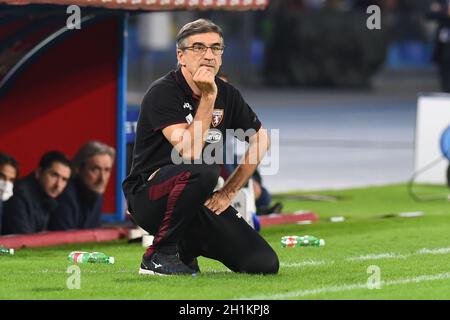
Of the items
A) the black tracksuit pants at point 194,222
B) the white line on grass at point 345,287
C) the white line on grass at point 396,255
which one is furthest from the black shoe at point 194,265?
the white line on grass at point 396,255

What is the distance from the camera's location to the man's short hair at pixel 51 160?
41.6 ft

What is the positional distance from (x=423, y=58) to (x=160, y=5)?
31.4 meters

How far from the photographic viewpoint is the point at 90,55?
544 inches

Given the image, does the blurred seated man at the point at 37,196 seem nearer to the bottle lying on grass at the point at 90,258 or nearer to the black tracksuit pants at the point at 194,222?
the bottle lying on grass at the point at 90,258

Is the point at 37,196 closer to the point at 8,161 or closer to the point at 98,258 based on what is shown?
the point at 8,161

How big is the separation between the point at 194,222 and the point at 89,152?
3.74 metres

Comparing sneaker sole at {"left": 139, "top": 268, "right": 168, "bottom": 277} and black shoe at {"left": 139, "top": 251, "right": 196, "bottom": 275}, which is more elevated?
black shoe at {"left": 139, "top": 251, "right": 196, "bottom": 275}

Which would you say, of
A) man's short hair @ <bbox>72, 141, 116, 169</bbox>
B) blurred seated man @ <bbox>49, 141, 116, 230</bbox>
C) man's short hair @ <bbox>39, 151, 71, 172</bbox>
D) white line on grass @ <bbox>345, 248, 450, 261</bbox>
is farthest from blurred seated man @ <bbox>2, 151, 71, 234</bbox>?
white line on grass @ <bbox>345, 248, 450, 261</bbox>

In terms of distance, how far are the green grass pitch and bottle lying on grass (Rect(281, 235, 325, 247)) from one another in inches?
2.4

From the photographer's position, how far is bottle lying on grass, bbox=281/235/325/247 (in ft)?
36.4

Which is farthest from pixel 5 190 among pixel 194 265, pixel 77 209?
pixel 194 265

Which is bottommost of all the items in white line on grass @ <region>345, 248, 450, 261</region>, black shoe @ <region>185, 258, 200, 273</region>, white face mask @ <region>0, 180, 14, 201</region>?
white line on grass @ <region>345, 248, 450, 261</region>

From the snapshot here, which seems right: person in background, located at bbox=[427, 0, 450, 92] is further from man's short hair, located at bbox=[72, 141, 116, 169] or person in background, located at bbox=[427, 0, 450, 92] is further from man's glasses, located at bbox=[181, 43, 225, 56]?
man's glasses, located at bbox=[181, 43, 225, 56]

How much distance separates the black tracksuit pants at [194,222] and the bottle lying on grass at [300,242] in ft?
4.59
